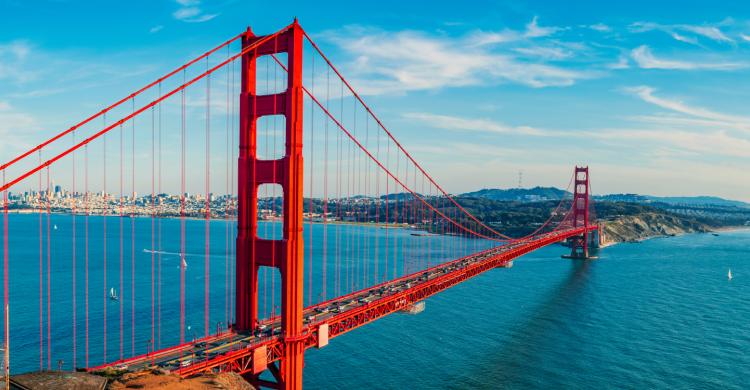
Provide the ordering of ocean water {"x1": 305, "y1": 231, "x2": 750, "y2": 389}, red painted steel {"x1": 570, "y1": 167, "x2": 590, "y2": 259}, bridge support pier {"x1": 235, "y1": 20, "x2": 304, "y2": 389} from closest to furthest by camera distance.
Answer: bridge support pier {"x1": 235, "y1": 20, "x2": 304, "y2": 389}, ocean water {"x1": 305, "y1": 231, "x2": 750, "y2": 389}, red painted steel {"x1": 570, "y1": 167, "x2": 590, "y2": 259}

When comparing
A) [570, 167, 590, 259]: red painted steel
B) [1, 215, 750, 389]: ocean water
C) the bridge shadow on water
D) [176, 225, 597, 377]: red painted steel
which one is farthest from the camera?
[570, 167, 590, 259]: red painted steel

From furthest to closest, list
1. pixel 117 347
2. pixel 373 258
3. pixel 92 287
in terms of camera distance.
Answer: pixel 373 258 < pixel 92 287 < pixel 117 347

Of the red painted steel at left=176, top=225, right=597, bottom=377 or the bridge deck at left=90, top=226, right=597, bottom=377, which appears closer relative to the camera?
the bridge deck at left=90, top=226, right=597, bottom=377

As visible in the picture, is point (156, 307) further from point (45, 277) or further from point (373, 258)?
point (373, 258)

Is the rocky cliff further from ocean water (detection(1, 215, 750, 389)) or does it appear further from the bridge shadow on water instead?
the bridge shadow on water

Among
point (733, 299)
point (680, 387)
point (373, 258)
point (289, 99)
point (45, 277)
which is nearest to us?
point (289, 99)

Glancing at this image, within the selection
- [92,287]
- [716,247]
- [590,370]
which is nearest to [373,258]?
[92,287]

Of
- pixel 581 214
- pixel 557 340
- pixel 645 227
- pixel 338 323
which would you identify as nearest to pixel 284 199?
pixel 338 323

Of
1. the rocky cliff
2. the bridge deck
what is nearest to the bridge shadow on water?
the bridge deck
